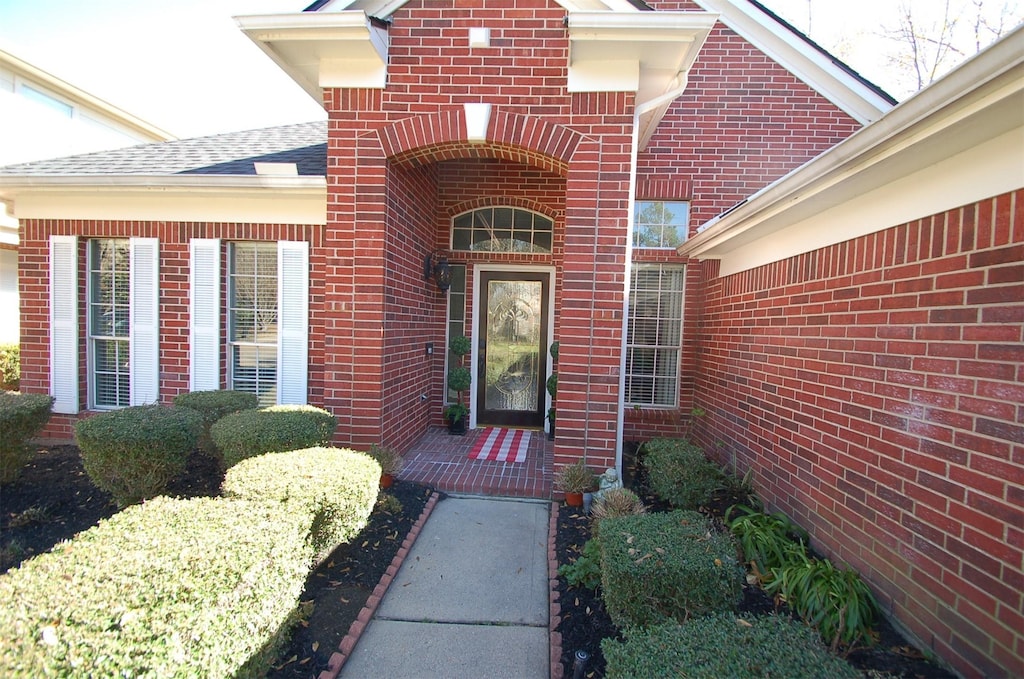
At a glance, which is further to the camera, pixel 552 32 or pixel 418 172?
pixel 418 172

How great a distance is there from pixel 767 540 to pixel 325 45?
5.29 metres

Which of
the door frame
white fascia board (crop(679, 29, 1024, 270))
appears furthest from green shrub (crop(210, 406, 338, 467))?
white fascia board (crop(679, 29, 1024, 270))

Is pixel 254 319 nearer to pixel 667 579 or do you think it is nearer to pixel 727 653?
pixel 667 579

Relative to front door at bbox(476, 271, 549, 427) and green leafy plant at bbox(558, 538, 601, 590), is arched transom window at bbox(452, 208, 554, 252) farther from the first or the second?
green leafy plant at bbox(558, 538, 601, 590)

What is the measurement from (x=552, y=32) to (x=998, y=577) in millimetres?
4713

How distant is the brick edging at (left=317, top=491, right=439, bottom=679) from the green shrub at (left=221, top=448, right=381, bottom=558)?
0.38 metres

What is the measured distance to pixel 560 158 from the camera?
13.8ft

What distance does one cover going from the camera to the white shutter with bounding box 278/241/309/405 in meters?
5.23

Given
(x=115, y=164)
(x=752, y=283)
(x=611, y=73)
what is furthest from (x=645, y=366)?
(x=115, y=164)

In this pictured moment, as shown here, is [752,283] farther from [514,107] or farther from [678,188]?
[514,107]

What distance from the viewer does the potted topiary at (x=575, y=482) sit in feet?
13.2

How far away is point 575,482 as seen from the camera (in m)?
4.02

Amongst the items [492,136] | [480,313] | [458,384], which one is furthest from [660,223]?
[458,384]

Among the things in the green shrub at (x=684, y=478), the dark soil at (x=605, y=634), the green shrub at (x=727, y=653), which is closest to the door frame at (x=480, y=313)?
the green shrub at (x=684, y=478)
